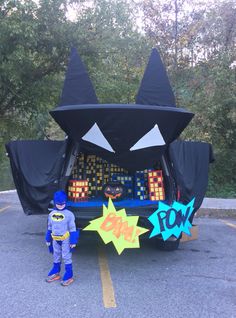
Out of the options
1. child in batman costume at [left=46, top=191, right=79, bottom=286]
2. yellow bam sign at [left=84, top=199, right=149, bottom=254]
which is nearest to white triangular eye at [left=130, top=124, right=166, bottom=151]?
yellow bam sign at [left=84, top=199, right=149, bottom=254]

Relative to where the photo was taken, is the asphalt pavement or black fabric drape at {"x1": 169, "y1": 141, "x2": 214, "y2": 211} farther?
black fabric drape at {"x1": 169, "y1": 141, "x2": 214, "y2": 211}

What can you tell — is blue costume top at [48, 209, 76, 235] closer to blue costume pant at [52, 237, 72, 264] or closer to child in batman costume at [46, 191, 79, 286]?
child in batman costume at [46, 191, 79, 286]

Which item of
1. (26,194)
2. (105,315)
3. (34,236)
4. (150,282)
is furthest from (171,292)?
(34,236)

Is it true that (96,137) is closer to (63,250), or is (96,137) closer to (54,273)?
(63,250)

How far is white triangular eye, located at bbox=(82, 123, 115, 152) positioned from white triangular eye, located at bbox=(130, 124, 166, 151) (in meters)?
0.39

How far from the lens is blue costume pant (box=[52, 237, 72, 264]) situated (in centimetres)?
507

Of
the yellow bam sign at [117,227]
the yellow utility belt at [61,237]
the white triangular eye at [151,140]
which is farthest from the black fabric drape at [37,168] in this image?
the yellow utility belt at [61,237]

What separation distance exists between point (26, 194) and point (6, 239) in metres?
1.45

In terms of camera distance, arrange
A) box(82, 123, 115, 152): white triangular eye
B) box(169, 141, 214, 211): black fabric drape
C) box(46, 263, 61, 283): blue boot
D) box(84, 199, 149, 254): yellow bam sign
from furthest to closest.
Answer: box(169, 141, 214, 211): black fabric drape, box(82, 123, 115, 152): white triangular eye, box(84, 199, 149, 254): yellow bam sign, box(46, 263, 61, 283): blue boot

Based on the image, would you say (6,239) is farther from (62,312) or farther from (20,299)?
(62,312)

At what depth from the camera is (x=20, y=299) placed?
4504mm

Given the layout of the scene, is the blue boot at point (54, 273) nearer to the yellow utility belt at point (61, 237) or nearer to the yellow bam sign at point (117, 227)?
the yellow utility belt at point (61, 237)

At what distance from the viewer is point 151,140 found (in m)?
5.97

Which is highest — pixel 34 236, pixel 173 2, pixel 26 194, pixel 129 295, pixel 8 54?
pixel 173 2
